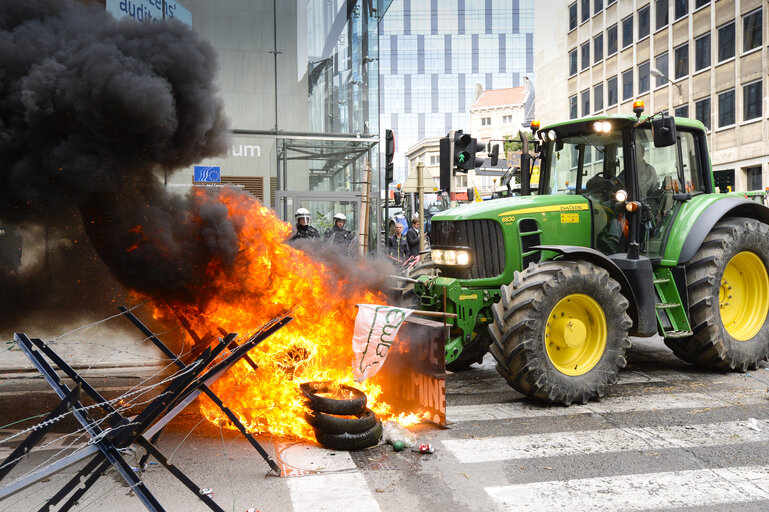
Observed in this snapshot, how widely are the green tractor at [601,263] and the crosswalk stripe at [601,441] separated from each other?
76 centimetres

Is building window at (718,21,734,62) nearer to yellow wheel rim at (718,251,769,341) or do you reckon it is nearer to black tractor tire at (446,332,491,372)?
yellow wheel rim at (718,251,769,341)

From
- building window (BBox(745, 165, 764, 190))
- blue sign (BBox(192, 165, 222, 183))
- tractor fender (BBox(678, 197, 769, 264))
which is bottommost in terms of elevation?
tractor fender (BBox(678, 197, 769, 264))

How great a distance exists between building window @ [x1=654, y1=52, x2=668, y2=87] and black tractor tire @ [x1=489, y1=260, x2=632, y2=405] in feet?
136

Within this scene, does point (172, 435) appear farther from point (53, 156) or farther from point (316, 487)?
point (53, 156)

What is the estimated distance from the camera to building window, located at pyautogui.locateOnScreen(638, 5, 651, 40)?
45.1 metres

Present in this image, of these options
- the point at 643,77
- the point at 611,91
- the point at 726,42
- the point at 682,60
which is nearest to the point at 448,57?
the point at 611,91

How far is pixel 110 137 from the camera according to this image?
5.38m

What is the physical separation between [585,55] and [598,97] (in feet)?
15.6

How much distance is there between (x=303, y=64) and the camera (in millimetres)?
16109

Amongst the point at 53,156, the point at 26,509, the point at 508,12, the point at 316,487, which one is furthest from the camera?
the point at 508,12

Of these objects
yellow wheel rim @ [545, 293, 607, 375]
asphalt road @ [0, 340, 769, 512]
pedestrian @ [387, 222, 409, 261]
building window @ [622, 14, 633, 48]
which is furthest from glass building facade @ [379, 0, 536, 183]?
asphalt road @ [0, 340, 769, 512]

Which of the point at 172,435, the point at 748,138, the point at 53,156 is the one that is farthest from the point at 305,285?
the point at 748,138

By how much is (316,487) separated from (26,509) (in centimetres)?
189

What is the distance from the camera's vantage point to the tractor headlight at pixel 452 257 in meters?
7.11
